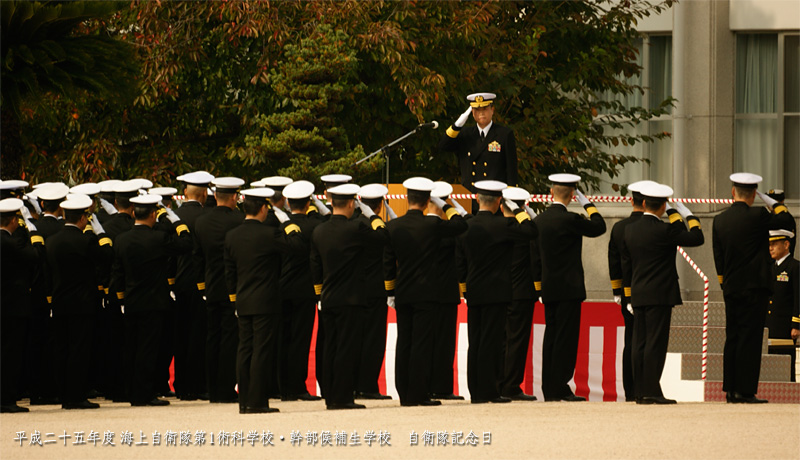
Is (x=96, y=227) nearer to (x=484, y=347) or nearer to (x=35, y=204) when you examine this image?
(x=35, y=204)

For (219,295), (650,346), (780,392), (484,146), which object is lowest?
(780,392)

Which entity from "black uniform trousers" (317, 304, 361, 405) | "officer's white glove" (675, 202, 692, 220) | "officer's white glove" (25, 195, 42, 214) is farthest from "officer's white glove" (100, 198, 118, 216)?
"officer's white glove" (675, 202, 692, 220)

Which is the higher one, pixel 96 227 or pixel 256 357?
pixel 96 227

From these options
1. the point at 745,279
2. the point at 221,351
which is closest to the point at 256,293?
the point at 221,351

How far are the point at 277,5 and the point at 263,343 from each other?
24.4 ft

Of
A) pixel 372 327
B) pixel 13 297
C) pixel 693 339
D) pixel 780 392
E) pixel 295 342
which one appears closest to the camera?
pixel 13 297

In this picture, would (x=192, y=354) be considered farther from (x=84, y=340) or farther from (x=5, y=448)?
(x=5, y=448)

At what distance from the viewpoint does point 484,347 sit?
13.2 m

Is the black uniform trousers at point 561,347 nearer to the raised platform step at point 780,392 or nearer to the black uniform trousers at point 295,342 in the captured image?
the raised platform step at point 780,392

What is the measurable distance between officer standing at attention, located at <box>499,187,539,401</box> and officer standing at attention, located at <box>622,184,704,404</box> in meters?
1.04

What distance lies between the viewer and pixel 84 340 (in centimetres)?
1344

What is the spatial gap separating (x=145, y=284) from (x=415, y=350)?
2621 millimetres

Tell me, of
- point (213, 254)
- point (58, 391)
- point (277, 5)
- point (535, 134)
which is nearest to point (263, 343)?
point (213, 254)

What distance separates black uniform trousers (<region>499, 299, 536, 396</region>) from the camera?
1370cm
